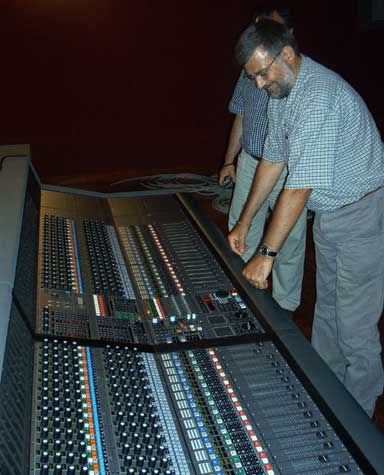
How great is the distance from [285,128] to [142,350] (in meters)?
0.92

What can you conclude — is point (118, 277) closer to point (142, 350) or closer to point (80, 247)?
point (80, 247)

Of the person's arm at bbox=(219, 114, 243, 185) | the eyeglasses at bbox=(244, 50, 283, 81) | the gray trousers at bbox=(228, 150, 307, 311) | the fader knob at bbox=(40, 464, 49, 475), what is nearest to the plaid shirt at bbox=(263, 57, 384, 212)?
the eyeglasses at bbox=(244, 50, 283, 81)

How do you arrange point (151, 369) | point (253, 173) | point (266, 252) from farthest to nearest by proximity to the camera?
point (253, 173), point (266, 252), point (151, 369)

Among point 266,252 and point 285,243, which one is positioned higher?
point 266,252

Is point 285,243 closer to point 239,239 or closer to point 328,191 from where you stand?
point 239,239

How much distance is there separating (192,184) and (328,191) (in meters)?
2.80

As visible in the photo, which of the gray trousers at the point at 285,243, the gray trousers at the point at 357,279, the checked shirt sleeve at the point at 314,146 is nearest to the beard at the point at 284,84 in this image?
the checked shirt sleeve at the point at 314,146

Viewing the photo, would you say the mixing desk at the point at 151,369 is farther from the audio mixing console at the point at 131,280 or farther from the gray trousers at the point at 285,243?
the gray trousers at the point at 285,243

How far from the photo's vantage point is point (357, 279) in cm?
204

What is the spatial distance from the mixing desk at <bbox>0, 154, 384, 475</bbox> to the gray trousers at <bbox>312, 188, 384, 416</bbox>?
1.40ft

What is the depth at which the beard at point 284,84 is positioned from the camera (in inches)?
68.9

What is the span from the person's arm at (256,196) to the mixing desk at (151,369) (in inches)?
5.3

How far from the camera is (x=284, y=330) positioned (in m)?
1.50

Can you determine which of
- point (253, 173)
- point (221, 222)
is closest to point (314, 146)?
point (253, 173)
